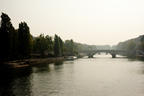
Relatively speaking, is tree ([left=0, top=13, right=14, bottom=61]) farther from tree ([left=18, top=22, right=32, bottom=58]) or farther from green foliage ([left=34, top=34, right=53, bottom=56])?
green foliage ([left=34, top=34, right=53, bottom=56])

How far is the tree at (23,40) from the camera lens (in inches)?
3478

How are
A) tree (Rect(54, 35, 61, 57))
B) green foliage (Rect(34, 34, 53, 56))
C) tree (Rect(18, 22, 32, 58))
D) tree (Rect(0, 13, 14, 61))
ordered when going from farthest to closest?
tree (Rect(54, 35, 61, 57)) < green foliage (Rect(34, 34, 53, 56)) < tree (Rect(18, 22, 32, 58)) < tree (Rect(0, 13, 14, 61))

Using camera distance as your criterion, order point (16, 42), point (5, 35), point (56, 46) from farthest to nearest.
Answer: point (56, 46) → point (16, 42) → point (5, 35)

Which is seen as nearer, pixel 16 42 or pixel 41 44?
pixel 16 42

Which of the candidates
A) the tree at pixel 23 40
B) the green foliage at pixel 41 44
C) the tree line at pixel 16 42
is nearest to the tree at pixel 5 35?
the tree line at pixel 16 42

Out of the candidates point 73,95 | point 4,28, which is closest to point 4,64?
point 4,28

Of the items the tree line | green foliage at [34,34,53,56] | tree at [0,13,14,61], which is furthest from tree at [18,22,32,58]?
green foliage at [34,34,53,56]

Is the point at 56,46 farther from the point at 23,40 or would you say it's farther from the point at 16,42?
the point at 16,42

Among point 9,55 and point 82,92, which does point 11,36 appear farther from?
point 82,92

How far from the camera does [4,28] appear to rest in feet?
247

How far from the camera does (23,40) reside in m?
89.1

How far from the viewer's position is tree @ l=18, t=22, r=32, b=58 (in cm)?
8834

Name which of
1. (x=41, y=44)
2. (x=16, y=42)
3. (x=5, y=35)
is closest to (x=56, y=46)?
(x=41, y=44)

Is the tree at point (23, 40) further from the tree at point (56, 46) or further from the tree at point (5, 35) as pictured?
the tree at point (56, 46)
